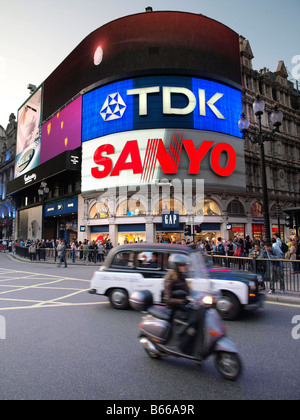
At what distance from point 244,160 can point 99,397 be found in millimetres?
31115

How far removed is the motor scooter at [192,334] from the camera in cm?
341

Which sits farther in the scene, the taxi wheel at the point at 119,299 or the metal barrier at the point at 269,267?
the metal barrier at the point at 269,267

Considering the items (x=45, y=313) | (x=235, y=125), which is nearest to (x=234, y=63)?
(x=235, y=125)

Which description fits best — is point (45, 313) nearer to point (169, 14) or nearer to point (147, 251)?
point (147, 251)

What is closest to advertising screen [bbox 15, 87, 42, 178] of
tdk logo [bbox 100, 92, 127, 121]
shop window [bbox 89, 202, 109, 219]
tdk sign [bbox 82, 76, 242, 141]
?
shop window [bbox 89, 202, 109, 219]

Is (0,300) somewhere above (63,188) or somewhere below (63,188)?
below

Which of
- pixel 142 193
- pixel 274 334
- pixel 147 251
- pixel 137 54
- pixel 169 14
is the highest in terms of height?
pixel 169 14

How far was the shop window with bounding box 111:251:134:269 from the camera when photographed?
23.7 ft

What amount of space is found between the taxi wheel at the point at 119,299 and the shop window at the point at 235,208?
23.3 meters

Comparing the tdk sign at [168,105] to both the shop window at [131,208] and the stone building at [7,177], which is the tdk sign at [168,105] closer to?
the shop window at [131,208]

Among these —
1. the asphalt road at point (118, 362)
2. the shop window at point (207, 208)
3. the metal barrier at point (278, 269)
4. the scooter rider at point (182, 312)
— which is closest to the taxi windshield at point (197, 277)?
the scooter rider at point (182, 312)

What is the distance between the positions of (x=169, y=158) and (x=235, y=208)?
9274 mm

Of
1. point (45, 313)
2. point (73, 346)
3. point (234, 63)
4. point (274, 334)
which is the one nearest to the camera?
point (73, 346)

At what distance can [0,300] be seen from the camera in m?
8.12
